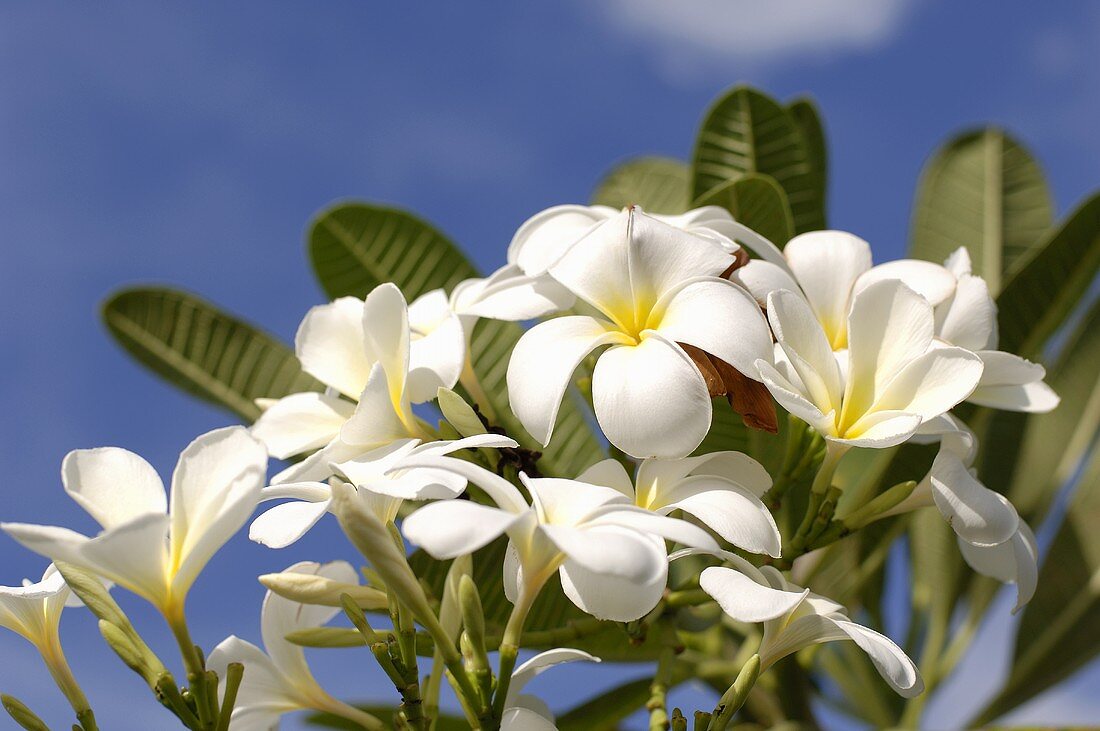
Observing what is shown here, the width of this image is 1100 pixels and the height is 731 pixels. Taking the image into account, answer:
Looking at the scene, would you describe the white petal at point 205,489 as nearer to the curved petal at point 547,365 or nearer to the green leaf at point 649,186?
the curved petal at point 547,365

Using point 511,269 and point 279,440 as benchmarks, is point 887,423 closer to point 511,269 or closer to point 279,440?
point 511,269

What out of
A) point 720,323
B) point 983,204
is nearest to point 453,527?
point 720,323

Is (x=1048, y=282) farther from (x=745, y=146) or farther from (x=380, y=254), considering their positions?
(x=380, y=254)

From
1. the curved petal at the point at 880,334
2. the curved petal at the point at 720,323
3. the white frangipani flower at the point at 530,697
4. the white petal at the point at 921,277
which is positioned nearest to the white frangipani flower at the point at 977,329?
the white petal at the point at 921,277

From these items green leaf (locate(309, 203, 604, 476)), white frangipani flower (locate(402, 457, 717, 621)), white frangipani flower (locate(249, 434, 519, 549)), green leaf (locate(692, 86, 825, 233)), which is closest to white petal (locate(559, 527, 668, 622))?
white frangipani flower (locate(402, 457, 717, 621))

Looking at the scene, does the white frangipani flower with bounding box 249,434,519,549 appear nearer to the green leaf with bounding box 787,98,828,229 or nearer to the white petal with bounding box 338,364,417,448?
the white petal with bounding box 338,364,417,448

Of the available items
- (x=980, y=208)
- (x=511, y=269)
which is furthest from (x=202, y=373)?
(x=980, y=208)
